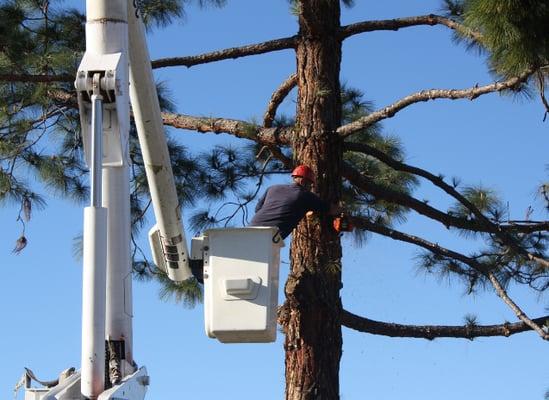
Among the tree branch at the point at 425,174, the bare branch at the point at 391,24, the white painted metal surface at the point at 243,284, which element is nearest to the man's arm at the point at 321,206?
the tree branch at the point at 425,174

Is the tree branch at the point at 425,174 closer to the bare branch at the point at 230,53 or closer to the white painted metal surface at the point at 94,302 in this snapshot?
the bare branch at the point at 230,53

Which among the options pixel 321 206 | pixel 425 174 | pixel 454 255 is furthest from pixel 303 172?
pixel 454 255

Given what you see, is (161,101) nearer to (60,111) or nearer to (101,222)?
(60,111)

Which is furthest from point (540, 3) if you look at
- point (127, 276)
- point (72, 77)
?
point (72, 77)

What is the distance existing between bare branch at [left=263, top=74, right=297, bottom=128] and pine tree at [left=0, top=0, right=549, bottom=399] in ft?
0.04

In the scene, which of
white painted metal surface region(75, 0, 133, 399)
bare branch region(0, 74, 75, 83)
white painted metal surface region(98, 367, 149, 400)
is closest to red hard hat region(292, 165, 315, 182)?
bare branch region(0, 74, 75, 83)

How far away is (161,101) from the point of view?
33.9 ft

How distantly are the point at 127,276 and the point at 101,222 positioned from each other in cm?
53

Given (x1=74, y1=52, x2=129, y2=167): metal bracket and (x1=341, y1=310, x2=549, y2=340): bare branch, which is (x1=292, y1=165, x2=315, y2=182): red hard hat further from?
(x1=74, y1=52, x2=129, y2=167): metal bracket

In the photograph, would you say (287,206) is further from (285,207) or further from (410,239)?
(410,239)

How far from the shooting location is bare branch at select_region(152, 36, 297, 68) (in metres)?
9.52

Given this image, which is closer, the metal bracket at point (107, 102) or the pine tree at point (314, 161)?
the metal bracket at point (107, 102)

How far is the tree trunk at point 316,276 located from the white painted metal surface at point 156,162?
1.38 metres

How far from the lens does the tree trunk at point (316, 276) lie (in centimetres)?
845
